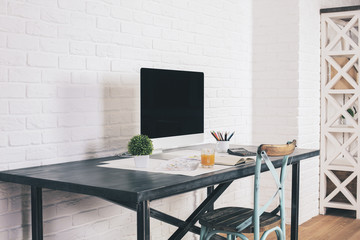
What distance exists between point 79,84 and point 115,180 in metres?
0.88

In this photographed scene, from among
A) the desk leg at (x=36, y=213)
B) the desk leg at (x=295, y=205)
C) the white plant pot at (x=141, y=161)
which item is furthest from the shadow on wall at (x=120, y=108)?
the desk leg at (x=295, y=205)

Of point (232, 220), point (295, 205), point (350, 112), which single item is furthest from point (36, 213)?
point (350, 112)

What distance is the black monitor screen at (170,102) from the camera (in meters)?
2.62

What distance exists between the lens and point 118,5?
2869 mm

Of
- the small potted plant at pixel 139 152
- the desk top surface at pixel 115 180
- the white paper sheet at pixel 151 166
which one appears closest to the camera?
the desk top surface at pixel 115 180

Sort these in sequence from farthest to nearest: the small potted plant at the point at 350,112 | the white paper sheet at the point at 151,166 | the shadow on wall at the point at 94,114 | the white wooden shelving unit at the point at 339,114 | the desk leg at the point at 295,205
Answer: the small potted plant at the point at 350,112 < the white wooden shelving unit at the point at 339,114 < the desk leg at the point at 295,205 < the shadow on wall at the point at 94,114 < the white paper sheet at the point at 151,166

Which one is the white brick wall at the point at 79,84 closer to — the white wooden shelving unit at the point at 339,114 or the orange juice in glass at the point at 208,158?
the orange juice in glass at the point at 208,158

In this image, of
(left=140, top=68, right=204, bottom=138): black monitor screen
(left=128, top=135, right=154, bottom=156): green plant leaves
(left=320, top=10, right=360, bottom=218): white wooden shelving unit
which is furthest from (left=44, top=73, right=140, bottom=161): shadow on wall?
(left=320, top=10, right=360, bottom=218): white wooden shelving unit

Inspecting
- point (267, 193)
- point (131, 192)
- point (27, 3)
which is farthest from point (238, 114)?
point (131, 192)

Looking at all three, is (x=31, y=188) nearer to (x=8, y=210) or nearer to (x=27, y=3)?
(x=8, y=210)

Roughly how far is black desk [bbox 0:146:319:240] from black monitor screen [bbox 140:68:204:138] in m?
0.39

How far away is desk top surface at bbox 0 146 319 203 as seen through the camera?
175 centimetres

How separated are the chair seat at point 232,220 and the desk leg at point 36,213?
82 centimetres

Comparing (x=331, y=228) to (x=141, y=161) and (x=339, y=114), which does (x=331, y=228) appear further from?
(x=141, y=161)
